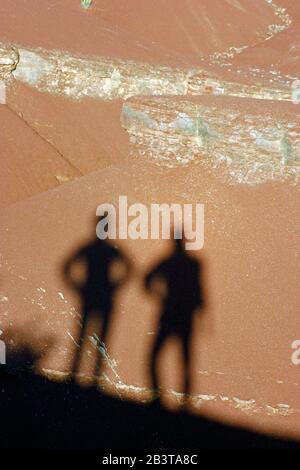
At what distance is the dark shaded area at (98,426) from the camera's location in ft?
14.8

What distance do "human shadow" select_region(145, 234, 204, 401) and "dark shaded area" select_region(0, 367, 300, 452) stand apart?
1.06ft

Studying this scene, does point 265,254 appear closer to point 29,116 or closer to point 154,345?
point 154,345

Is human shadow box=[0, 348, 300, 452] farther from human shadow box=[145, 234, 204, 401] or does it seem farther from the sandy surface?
human shadow box=[145, 234, 204, 401]

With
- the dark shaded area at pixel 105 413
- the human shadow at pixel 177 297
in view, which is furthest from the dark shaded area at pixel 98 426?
the human shadow at pixel 177 297

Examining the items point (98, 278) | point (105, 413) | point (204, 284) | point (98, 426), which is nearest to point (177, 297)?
point (204, 284)

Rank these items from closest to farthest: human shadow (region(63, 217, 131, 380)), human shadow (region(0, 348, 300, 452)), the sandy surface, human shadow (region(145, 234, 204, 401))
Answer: human shadow (region(0, 348, 300, 452)) → the sandy surface → human shadow (region(145, 234, 204, 401)) → human shadow (region(63, 217, 131, 380))

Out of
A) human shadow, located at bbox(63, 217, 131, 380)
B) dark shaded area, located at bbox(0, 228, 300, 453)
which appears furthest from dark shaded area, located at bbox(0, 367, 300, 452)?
human shadow, located at bbox(63, 217, 131, 380)

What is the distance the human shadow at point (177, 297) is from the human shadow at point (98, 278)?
0.33 meters

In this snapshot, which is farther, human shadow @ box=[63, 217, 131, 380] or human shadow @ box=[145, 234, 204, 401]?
human shadow @ box=[63, 217, 131, 380]

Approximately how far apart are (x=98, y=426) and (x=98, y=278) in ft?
4.85

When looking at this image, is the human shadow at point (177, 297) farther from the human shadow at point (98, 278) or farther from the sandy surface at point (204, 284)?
the human shadow at point (98, 278)

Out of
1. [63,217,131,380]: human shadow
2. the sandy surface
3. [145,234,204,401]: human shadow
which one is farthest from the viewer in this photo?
[63,217,131,380]: human shadow

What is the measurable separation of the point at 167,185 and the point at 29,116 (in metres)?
4.18

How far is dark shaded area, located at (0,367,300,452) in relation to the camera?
4.50m
